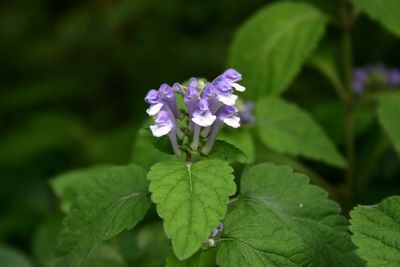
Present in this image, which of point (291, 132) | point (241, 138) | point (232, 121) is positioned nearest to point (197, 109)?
point (232, 121)

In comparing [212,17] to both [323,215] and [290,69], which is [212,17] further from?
[323,215]

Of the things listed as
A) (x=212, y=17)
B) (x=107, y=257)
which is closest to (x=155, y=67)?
(x=212, y=17)

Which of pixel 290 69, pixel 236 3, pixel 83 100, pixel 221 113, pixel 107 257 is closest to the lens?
pixel 221 113

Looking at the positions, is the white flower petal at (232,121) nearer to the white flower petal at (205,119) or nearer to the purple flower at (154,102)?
the white flower petal at (205,119)

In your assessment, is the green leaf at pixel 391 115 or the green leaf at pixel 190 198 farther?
the green leaf at pixel 391 115

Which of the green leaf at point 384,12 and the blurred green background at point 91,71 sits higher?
the green leaf at point 384,12

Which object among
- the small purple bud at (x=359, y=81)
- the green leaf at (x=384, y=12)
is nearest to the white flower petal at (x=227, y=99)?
the green leaf at (x=384, y=12)
